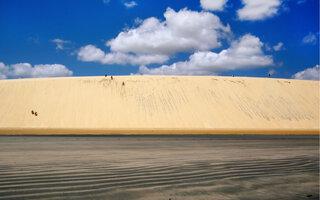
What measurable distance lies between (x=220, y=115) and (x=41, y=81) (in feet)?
73.4

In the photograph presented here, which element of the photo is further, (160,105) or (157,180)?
(160,105)

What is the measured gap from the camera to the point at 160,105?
31.6 m

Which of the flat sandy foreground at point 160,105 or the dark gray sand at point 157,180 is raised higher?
the flat sandy foreground at point 160,105

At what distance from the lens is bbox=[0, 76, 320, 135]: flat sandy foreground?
88.7 feet

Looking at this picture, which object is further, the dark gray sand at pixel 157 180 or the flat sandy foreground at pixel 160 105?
the flat sandy foreground at pixel 160 105

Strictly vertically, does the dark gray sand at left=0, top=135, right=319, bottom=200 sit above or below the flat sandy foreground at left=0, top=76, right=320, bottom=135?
below

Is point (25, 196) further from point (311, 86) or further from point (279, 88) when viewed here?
point (311, 86)

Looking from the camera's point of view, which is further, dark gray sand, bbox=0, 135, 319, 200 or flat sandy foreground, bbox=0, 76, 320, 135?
flat sandy foreground, bbox=0, 76, 320, 135

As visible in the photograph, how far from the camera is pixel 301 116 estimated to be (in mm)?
32594

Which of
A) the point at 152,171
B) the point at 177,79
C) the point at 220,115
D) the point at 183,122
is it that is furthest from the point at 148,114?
the point at 152,171

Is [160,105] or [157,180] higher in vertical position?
[160,105]

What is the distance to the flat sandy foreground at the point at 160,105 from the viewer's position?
27031 mm

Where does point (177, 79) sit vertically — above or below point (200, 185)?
above

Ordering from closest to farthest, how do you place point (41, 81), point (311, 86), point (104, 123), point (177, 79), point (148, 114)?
point (104, 123)
point (148, 114)
point (41, 81)
point (177, 79)
point (311, 86)
